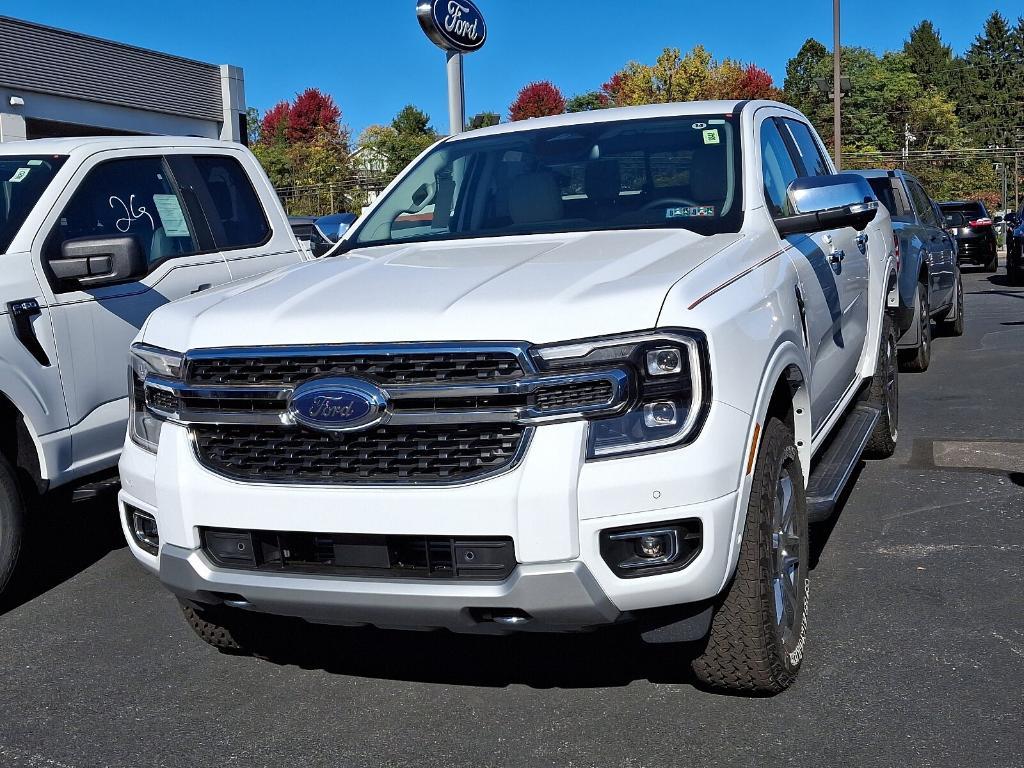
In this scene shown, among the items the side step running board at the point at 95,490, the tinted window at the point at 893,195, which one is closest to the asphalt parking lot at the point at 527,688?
the side step running board at the point at 95,490

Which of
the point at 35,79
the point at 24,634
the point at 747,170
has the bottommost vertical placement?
the point at 24,634

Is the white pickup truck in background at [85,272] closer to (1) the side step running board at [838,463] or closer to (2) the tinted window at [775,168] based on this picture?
(2) the tinted window at [775,168]

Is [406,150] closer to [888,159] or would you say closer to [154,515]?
[888,159]

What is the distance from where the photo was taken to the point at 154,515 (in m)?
3.49

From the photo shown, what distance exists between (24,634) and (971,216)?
22558 mm

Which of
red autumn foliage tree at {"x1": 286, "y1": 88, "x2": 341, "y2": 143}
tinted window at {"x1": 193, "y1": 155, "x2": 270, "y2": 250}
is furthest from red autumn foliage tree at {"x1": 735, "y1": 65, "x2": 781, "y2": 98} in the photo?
tinted window at {"x1": 193, "y1": 155, "x2": 270, "y2": 250}

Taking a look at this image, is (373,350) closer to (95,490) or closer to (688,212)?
(688,212)

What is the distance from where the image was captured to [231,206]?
667 cm

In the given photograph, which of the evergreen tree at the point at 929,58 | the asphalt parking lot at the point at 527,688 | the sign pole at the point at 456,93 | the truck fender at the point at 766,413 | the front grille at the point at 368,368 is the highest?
the evergreen tree at the point at 929,58

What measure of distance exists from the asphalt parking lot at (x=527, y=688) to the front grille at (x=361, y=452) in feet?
2.76

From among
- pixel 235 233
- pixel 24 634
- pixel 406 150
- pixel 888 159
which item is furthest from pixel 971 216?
pixel 888 159

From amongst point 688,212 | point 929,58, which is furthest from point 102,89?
point 929,58

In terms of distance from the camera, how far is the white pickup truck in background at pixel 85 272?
5008 mm

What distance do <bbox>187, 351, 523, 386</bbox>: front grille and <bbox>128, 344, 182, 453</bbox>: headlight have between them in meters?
0.15
